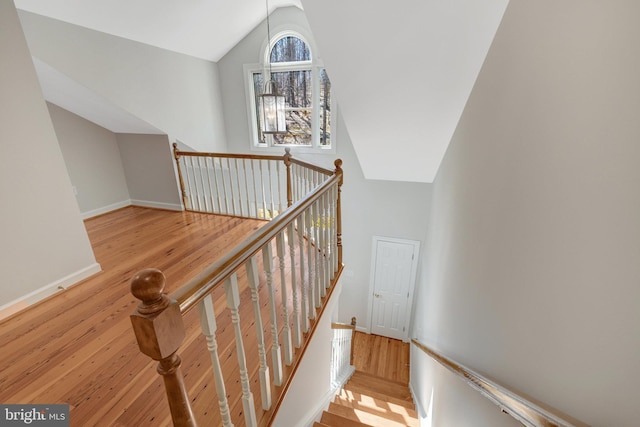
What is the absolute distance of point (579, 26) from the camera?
1.09 meters

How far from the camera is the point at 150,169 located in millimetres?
4164

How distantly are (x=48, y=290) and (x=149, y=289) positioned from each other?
2.17 metres

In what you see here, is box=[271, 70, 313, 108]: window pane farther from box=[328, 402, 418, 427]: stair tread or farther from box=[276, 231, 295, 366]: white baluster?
box=[328, 402, 418, 427]: stair tread

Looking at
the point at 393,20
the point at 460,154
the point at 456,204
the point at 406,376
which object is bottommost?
the point at 406,376

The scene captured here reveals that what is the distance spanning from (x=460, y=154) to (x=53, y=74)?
3.88m

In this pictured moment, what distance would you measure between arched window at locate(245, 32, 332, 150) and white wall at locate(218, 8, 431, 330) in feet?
0.56

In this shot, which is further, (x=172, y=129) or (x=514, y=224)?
(x=172, y=129)

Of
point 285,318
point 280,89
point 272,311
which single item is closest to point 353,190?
point 280,89

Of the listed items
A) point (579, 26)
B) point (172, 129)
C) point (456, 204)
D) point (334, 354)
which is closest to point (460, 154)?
point (456, 204)

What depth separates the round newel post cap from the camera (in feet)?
2.25

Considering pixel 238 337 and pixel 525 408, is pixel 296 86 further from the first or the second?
pixel 525 408

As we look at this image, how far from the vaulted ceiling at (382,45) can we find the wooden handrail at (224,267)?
4.68ft

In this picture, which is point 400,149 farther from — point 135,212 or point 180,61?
point 135,212

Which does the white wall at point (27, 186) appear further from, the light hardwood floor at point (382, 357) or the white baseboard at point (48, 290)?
the light hardwood floor at point (382, 357)
